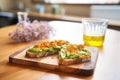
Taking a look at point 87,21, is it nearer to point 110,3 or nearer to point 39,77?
point 39,77

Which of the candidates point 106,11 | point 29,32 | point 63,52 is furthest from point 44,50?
point 106,11

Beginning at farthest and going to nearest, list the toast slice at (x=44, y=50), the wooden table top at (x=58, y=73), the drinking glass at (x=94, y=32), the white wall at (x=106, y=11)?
the white wall at (x=106, y=11)
the drinking glass at (x=94, y=32)
the toast slice at (x=44, y=50)
the wooden table top at (x=58, y=73)

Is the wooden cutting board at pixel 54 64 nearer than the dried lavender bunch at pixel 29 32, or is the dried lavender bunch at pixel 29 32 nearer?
the wooden cutting board at pixel 54 64

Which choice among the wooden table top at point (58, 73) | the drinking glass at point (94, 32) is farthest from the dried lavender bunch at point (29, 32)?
the drinking glass at point (94, 32)

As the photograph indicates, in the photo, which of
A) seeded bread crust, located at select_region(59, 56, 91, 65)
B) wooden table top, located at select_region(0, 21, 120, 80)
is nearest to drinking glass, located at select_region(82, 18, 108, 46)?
wooden table top, located at select_region(0, 21, 120, 80)

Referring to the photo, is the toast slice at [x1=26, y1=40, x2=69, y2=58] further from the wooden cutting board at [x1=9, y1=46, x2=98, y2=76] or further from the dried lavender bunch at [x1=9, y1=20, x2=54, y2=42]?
the dried lavender bunch at [x1=9, y1=20, x2=54, y2=42]

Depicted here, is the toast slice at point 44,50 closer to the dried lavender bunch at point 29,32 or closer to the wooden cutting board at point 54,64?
the wooden cutting board at point 54,64

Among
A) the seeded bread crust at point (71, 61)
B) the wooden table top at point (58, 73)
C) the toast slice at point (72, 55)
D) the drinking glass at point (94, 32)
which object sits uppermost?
the drinking glass at point (94, 32)

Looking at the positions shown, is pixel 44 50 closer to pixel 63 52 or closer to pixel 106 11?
pixel 63 52

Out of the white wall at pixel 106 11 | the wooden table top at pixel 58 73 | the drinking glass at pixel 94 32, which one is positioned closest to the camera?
the wooden table top at pixel 58 73
